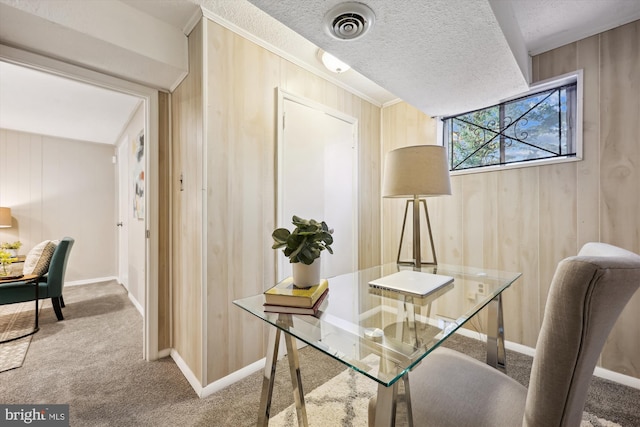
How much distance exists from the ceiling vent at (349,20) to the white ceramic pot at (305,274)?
1206 mm

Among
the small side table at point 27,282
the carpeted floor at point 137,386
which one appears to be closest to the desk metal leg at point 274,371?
the carpeted floor at point 137,386

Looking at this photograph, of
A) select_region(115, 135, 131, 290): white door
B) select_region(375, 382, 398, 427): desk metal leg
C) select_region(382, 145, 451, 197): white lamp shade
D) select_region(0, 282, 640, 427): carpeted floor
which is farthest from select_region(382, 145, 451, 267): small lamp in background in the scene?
select_region(115, 135, 131, 290): white door

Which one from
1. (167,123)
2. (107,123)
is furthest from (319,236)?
(107,123)

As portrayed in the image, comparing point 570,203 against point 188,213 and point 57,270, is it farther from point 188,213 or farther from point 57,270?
point 57,270

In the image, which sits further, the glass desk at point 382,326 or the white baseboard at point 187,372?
the white baseboard at point 187,372

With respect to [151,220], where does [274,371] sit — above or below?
below

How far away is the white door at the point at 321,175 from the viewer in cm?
210

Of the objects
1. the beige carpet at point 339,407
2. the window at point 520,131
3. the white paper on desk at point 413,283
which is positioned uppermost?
the window at point 520,131

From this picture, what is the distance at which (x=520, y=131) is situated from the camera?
2217 mm

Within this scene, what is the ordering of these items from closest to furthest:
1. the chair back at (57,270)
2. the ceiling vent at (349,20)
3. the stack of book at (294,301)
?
1. the stack of book at (294,301)
2. the ceiling vent at (349,20)
3. the chair back at (57,270)

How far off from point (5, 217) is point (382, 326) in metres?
5.46

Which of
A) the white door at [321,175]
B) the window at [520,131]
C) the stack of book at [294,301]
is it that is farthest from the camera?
the white door at [321,175]

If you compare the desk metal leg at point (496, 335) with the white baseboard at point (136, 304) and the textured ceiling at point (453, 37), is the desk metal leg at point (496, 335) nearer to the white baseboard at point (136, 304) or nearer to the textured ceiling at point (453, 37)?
the textured ceiling at point (453, 37)

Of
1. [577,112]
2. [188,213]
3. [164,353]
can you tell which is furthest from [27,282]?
[577,112]
